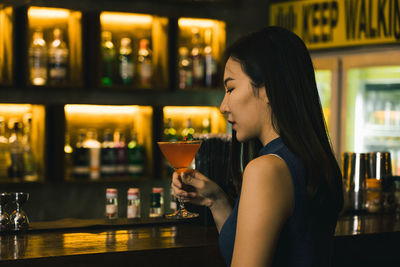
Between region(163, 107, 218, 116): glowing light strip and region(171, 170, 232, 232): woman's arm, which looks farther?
region(163, 107, 218, 116): glowing light strip

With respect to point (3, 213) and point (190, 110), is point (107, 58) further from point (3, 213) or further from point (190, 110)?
point (3, 213)

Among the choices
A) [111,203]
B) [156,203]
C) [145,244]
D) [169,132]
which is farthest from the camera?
[169,132]

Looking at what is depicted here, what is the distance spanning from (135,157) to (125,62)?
2.03 feet

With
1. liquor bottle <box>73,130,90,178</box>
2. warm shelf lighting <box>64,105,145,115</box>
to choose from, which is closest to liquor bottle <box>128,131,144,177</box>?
warm shelf lighting <box>64,105,145,115</box>

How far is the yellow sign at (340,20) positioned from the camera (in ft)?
11.7

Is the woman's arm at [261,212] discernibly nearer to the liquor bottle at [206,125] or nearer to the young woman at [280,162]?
the young woman at [280,162]

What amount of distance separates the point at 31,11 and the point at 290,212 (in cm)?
284

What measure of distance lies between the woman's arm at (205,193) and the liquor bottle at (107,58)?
2.26 meters

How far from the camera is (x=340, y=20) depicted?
3879 millimetres

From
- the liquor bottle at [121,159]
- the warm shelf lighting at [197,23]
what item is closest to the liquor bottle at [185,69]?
the warm shelf lighting at [197,23]

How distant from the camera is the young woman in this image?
1118mm

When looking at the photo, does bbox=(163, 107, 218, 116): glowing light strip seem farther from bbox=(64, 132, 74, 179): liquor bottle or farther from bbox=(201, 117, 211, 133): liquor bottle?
bbox=(64, 132, 74, 179): liquor bottle

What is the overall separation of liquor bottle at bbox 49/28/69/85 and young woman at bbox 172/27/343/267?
2.47m

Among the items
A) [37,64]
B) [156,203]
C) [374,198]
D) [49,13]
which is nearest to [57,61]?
[37,64]
